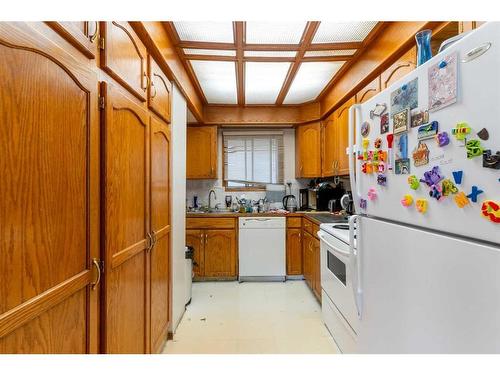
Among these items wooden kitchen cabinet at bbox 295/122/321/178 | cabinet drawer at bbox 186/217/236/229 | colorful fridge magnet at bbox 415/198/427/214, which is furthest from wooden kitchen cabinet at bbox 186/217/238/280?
colorful fridge magnet at bbox 415/198/427/214

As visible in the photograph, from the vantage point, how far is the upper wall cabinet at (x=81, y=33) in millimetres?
839

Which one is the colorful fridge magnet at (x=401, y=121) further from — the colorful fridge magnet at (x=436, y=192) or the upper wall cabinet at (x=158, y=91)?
the upper wall cabinet at (x=158, y=91)

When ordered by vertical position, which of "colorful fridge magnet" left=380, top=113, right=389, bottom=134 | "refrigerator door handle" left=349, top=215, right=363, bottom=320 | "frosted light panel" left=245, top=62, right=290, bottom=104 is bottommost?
"refrigerator door handle" left=349, top=215, right=363, bottom=320

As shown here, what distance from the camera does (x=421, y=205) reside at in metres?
0.89

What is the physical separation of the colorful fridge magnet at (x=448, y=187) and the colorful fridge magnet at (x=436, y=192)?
0.01 m

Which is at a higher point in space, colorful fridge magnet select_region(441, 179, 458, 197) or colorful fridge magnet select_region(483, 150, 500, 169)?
colorful fridge magnet select_region(483, 150, 500, 169)

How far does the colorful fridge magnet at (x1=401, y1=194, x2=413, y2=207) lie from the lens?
95 cm

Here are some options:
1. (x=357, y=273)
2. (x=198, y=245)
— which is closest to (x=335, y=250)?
(x=357, y=273)

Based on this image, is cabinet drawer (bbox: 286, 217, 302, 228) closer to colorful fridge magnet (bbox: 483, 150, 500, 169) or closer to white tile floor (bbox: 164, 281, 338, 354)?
white tile floor (bbox: 164, 281, 338, 354)

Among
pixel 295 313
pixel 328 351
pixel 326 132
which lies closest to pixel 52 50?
pixel 328 351

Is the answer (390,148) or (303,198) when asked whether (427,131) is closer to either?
(390,148)

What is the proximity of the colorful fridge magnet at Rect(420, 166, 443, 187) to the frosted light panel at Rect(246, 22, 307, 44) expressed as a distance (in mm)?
1439

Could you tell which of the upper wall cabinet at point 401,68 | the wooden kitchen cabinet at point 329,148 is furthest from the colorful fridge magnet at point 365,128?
the wooden kitchen cabinet at point 329,148

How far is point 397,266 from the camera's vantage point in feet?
3.40
